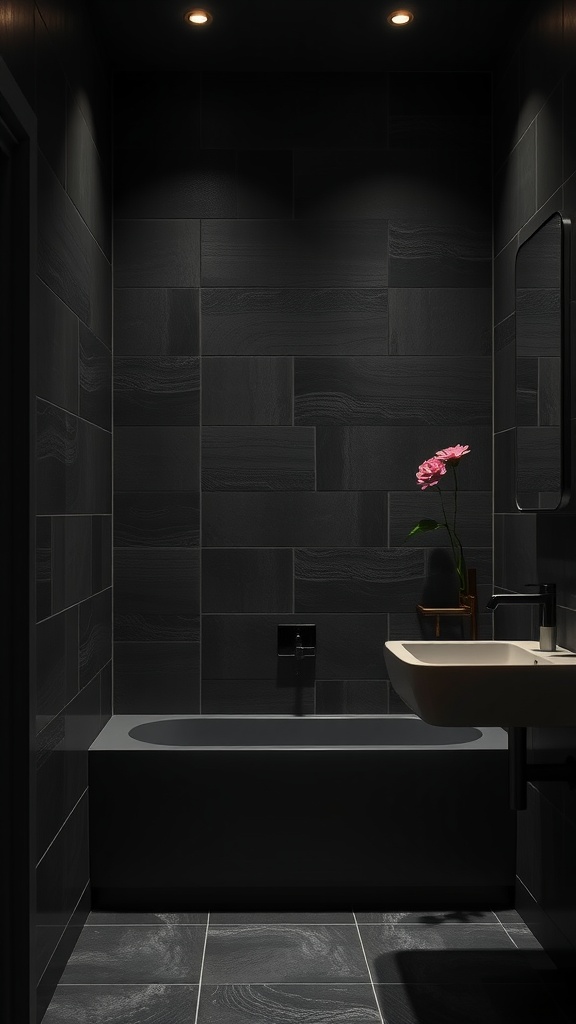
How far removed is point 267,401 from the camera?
130 inches

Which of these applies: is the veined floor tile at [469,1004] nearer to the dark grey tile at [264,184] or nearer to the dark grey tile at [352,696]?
the dark grey tile at [352,696]

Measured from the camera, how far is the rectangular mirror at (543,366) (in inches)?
97.9

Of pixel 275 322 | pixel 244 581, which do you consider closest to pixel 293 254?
pixel 275 322

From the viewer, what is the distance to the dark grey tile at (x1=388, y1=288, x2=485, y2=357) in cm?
332

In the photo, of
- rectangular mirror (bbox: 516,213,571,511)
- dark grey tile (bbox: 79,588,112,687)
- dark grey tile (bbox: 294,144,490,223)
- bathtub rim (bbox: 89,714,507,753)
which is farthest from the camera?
dark grey tile (bbox: 294,144,490,223)

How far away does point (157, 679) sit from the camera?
3.30 m

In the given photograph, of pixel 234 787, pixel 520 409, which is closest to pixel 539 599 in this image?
pixel 520 409

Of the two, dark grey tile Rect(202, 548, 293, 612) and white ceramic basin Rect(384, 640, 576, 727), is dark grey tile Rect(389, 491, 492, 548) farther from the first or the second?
white ceramic basin Rect(384, 640, 576, 727)

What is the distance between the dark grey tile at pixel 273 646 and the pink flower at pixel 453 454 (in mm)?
665

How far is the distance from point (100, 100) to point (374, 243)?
3.60 ft

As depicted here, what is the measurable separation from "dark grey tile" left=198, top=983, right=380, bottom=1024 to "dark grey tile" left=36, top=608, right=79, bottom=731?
0.86 meters

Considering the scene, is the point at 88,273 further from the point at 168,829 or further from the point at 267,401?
the point at 168,829

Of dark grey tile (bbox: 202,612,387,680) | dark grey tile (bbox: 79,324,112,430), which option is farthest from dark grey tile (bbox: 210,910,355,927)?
dark grey tile (bbox: 79,324,112,430)

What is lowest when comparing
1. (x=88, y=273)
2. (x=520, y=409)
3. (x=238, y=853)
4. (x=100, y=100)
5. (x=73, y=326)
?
(x=238, y=853)
